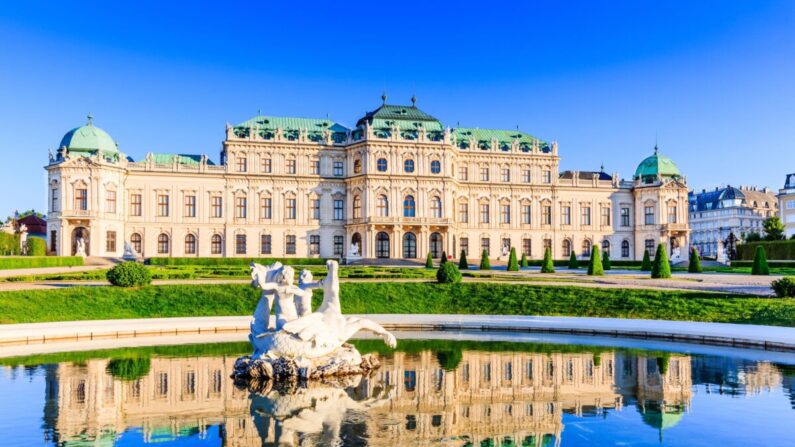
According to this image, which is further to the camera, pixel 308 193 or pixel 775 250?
pixel 308 193

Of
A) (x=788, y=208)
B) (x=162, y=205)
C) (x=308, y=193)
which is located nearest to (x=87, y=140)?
(x=162, y=205)

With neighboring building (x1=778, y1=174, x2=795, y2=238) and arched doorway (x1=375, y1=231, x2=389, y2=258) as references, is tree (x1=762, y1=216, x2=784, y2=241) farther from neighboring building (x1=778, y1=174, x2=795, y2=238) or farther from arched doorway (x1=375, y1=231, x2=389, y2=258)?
arched doorway (x1=375, y1=231, x2=389, y2=258)

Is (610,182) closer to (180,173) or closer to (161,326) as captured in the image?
(180,173)

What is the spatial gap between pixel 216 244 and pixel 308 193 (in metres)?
10.0

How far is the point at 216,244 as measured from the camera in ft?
193

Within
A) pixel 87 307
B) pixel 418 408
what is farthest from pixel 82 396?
pixel 87 307

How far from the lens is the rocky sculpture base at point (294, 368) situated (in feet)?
41.7

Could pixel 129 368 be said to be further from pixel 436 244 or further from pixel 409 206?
pixel 436 244

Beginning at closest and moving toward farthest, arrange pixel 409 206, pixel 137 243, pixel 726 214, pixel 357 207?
pixel 137 243
pixel 409 206
pixel 357 207
pixel 726 214

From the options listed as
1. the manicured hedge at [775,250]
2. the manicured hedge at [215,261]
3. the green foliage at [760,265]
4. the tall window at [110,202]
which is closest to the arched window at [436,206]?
the manicured hedge at [215,261]

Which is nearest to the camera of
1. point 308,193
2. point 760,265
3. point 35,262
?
point 760,265

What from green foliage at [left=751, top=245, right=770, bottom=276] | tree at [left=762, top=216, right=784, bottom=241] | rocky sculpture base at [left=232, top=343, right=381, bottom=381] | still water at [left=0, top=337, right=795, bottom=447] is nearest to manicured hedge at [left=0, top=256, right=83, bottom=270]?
still water at [left=0, top=337, right=795, bottom=447]

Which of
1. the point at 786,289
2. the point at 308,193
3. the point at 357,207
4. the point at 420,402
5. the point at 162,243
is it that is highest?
the point at 308,193

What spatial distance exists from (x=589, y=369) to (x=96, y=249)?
49.9 metres
